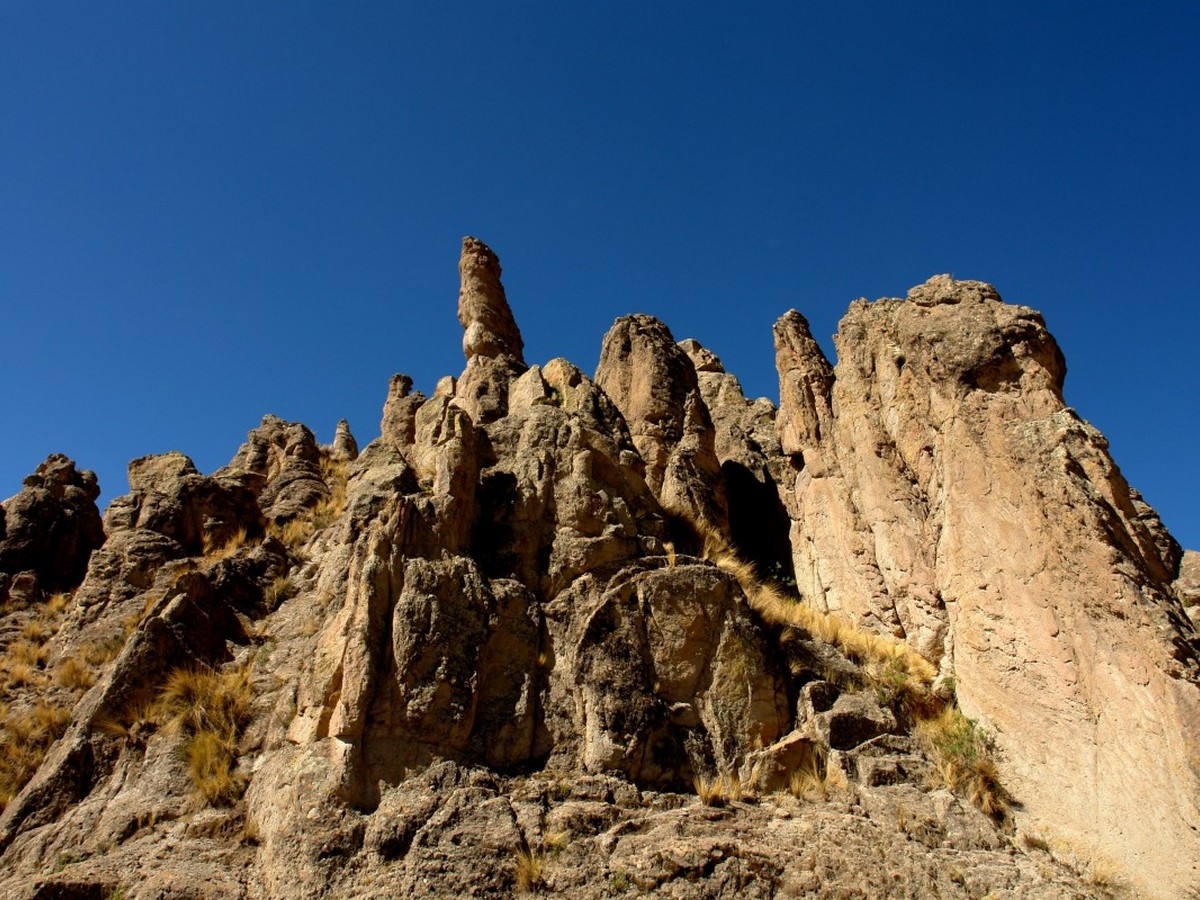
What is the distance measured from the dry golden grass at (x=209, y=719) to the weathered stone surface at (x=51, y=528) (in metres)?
8.55

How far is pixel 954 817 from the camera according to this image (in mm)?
8922

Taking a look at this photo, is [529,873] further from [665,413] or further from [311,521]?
[311,521]

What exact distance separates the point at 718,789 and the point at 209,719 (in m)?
6.56

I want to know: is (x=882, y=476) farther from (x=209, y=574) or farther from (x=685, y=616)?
(x=209, y=574)

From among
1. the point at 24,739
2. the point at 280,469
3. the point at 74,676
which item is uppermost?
the point at 280,469

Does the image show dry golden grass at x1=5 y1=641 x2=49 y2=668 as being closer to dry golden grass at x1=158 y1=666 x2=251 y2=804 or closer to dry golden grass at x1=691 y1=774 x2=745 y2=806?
dry golden grass at x1=158 y1=666 x2=251 y2=804

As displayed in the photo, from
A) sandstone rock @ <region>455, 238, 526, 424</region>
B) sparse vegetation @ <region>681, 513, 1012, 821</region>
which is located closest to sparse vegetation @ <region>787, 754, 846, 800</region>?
sparse vegetation @ <region>681, 513, 1012, 821</region>

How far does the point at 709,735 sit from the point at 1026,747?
3.79 metres

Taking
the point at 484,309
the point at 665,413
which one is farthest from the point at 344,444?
the point at 665,413

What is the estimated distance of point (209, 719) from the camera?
34.5ft

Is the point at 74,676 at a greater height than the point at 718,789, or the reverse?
the point at 74,676

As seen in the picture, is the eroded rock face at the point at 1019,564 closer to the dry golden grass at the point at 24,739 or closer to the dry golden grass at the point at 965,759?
the dry golden grass at the point at 965,759

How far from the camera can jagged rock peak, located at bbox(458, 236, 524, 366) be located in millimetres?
25016

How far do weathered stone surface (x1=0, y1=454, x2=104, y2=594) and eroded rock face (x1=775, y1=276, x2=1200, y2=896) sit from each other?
1648cm
